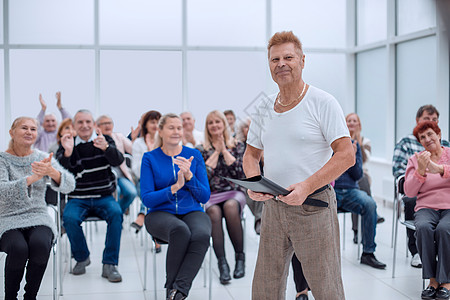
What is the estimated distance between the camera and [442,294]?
3279 mm

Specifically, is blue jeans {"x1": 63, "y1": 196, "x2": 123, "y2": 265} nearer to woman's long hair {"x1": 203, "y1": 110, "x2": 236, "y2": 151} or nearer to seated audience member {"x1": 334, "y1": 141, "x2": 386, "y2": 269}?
woman's long hair {"x1": 203, "y1": 110, "x2": 236, "y2": 151}

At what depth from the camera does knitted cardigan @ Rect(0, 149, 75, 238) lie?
3.13 metres

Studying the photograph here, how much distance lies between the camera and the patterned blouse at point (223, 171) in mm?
4074

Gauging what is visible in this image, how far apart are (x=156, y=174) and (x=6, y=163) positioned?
941mm

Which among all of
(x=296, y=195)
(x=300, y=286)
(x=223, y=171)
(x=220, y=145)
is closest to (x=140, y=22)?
(x=220, y=145)

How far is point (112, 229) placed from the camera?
394 cm

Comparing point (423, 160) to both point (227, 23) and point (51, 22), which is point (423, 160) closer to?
point (227, 23)

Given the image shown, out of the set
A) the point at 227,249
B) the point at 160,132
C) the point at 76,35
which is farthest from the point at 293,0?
the point at 160,132

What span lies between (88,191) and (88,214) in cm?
18

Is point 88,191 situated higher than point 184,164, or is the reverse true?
point 184,164

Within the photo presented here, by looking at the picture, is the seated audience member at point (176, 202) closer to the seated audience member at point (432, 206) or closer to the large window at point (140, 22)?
the seated audience member at point (432, 206)

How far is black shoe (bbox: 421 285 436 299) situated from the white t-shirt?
1.81m

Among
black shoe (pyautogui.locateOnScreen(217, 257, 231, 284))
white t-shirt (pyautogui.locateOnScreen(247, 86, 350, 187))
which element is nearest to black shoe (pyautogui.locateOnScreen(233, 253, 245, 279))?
black shoe (pyautogui.locateOnScreen(217, 257, 231, 284))

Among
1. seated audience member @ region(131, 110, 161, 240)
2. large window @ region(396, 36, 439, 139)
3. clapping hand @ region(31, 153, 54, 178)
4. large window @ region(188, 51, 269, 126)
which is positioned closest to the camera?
clapping hand @ region(31, 153, 54, 178)
